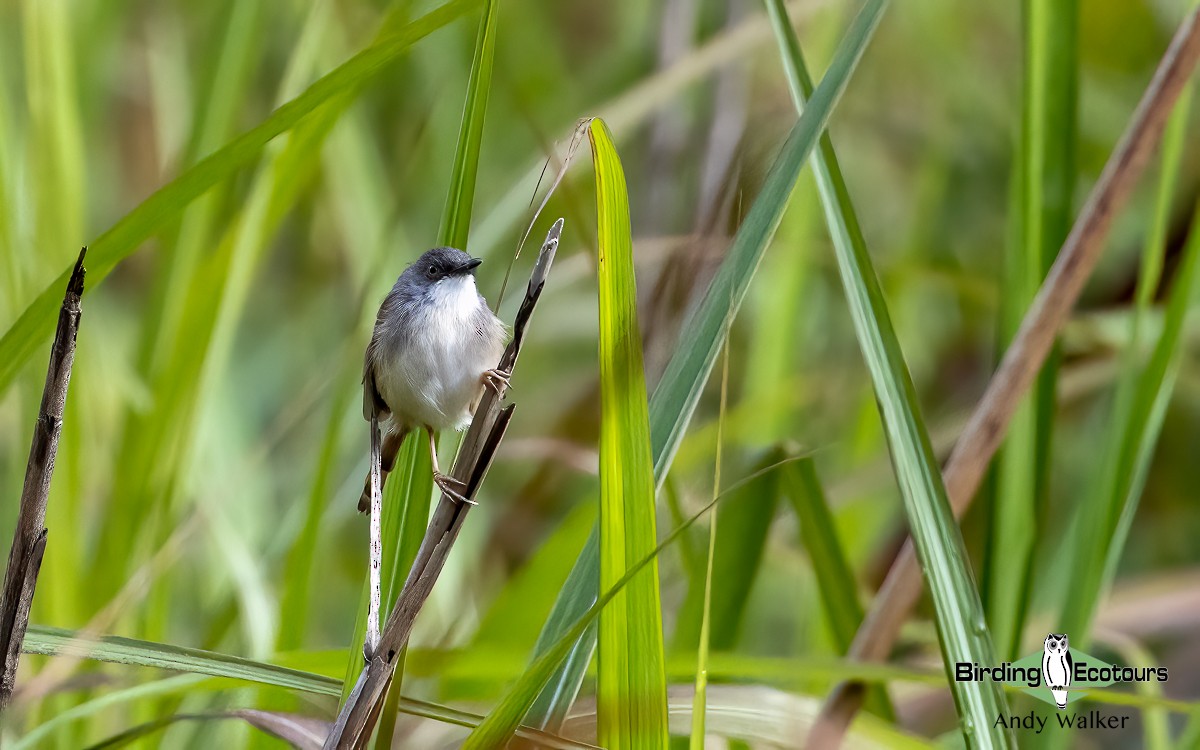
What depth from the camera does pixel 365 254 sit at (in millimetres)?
→ 2338

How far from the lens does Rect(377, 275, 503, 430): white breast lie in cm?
118

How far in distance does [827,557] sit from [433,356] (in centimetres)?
57

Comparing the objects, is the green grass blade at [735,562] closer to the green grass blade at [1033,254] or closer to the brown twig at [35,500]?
the green grass blade at [1033,254]

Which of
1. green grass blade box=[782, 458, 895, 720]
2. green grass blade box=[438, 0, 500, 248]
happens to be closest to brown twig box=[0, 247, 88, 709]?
green grass blade box=[438, 0, 500, 248]

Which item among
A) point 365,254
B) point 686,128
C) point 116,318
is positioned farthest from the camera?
point 116,318

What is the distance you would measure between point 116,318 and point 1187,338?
10.6ft

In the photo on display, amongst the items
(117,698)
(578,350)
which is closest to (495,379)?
(117,698)

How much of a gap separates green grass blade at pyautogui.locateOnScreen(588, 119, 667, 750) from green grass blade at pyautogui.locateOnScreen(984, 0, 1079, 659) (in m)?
0.59

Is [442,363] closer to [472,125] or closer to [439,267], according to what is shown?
[439,267]

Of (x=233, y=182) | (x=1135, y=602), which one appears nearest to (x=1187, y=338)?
(x=1135, y=602)

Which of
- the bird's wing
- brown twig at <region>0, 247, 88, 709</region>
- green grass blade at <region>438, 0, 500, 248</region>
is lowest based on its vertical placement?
brown twig at <region>0, 247, 88, 709</region>

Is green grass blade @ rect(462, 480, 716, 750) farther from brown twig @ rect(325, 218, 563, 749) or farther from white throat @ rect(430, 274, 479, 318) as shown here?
white throat @ rect(430, 274, 479, 318)

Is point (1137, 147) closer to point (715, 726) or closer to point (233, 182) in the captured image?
point (715, 726)

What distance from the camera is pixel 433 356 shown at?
4.02 ft
